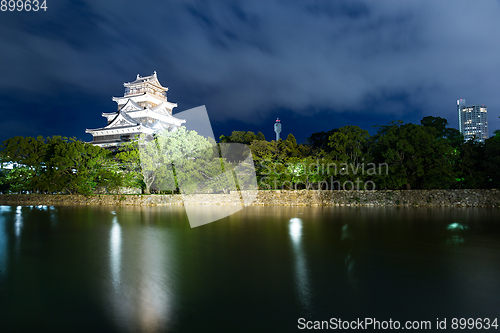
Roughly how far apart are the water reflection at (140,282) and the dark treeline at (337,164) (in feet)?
41.9

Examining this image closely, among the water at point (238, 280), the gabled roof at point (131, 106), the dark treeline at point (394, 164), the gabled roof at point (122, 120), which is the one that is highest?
the gabled roof at point (131, 106)

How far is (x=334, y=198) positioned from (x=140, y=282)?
1538 cm

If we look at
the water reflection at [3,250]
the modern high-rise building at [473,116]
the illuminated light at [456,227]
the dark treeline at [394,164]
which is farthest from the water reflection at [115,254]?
the modern high-rise building at [473,116]

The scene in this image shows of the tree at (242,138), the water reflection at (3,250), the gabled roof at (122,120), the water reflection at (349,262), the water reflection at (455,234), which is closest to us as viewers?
the water reflection at (349,262)

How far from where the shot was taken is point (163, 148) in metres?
19.0

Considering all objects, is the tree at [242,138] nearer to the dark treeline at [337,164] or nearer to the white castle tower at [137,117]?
the dark treeline at [337,164]

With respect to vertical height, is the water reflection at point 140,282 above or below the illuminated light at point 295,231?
above

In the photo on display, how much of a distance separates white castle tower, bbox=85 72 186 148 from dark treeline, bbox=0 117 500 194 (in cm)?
411

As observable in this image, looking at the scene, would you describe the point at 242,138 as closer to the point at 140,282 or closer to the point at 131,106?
the point at 131,106

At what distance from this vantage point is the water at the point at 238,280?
125 inches

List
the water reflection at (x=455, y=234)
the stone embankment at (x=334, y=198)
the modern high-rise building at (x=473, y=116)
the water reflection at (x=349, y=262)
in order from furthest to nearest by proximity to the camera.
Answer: the modern high-rise building at (x=473, y=116) → the stone embankment at (x=334, y=198) → the water reflection at (x=455, y=234) → the water reflection at (x=349, y=262)

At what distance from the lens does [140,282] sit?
436 cm

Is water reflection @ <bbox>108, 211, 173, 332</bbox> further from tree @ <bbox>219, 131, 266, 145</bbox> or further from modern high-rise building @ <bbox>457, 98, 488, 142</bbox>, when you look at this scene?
modern high-rise building @ <bbox>457, 98, 488, 142</bbox>

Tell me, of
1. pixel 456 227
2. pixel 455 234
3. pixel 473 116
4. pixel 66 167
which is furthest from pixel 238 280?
pixel 473 116
